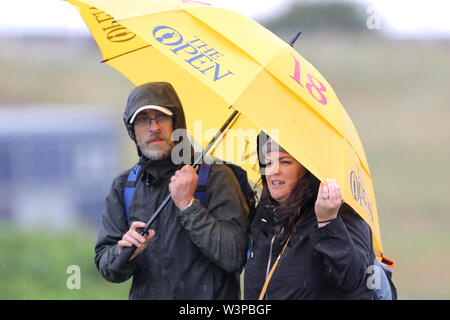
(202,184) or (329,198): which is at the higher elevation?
(202,184)

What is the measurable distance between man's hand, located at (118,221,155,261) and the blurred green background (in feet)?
16.2

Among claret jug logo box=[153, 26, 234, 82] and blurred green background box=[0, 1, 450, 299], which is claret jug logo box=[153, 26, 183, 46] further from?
blurred green background box=[0, 1, 450, 299]

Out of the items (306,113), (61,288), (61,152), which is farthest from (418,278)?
(306,113)

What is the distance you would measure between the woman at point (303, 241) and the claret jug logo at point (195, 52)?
0.56 metres

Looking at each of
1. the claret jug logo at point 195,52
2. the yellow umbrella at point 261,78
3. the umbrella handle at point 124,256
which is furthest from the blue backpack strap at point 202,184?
the claret jug logo at point 195,52

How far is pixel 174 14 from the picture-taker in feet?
12.4

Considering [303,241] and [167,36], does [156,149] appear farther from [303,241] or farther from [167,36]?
[303,241]

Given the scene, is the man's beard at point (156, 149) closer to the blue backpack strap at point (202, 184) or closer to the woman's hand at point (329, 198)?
the blue backpack strap at point (202, 184)

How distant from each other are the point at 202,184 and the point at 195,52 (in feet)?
2.97

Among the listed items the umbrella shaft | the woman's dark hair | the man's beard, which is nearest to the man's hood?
the man's beard

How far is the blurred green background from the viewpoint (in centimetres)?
947

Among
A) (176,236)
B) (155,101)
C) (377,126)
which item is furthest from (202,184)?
(377,126)

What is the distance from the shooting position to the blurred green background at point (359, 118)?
9469 millimetres

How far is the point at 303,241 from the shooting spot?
373 centimetres
